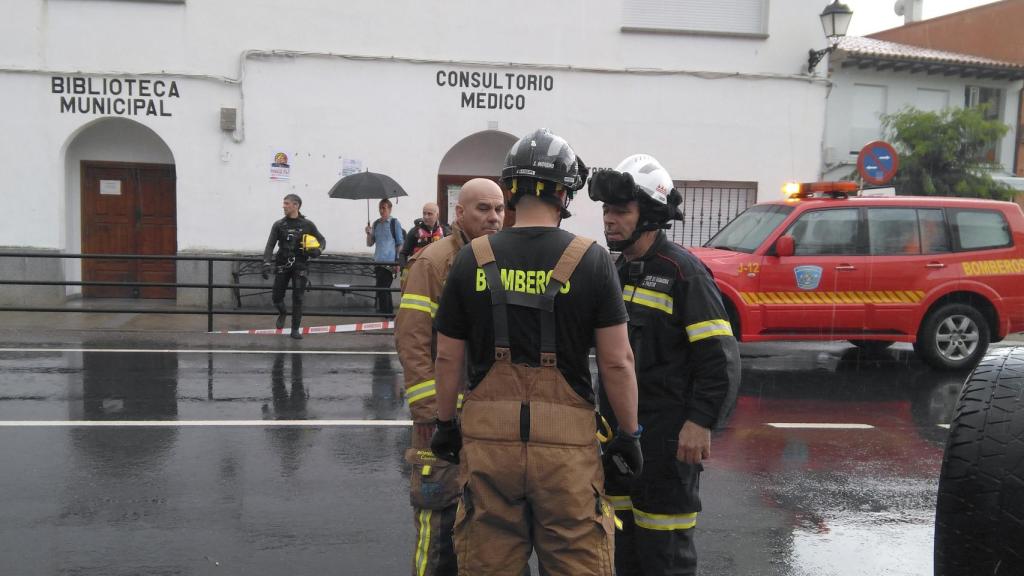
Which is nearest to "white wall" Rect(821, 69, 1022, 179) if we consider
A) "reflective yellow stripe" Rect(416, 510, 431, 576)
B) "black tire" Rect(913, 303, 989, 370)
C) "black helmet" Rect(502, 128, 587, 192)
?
"black tire" Rect(913, 303, 989, 370)

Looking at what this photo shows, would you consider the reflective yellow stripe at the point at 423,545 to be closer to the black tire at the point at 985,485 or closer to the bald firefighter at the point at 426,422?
the bald firefighter at the point at 426,422

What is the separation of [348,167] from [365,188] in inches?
68.9

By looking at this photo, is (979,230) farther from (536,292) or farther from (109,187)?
(109,187)

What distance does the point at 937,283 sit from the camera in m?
9.93

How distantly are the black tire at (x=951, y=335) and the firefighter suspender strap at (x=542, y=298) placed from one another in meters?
8.54

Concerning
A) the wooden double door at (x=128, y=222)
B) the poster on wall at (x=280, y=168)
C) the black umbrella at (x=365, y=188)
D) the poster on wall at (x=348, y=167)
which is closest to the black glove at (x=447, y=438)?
the black umbrella at (x=365, y=188)

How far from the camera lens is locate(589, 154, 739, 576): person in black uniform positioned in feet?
10.6

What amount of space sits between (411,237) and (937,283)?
5944 mm

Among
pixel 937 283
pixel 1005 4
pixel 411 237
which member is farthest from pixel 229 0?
pixel 1005 4

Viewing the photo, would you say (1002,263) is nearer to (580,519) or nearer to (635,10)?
(635,10)

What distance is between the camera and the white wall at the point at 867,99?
19.4 metres

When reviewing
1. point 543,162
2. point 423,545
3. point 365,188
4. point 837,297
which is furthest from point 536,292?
point 365,188

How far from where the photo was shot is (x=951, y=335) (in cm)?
1005

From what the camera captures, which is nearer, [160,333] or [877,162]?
[160,333]
